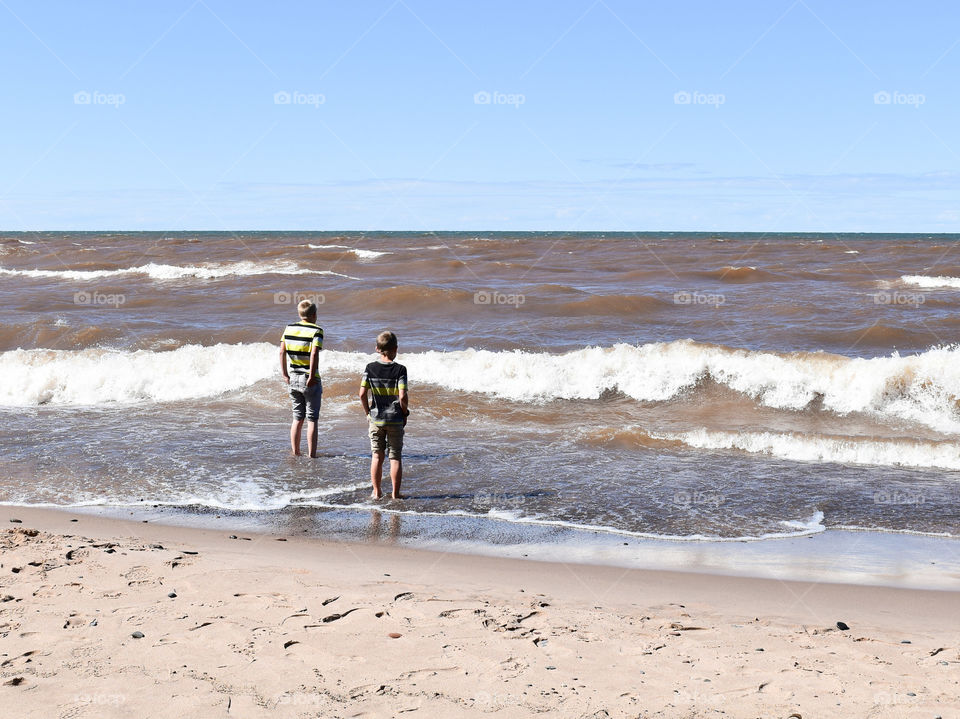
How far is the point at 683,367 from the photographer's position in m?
12.5

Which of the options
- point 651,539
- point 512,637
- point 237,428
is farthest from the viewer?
point 237,428

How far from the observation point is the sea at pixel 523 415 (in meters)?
6.80

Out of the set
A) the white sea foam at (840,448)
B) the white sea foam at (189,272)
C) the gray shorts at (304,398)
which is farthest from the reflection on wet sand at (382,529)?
the white sea foam at (189,272)

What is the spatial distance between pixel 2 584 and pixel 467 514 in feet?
11.3

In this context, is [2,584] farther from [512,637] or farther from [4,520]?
[512,637]

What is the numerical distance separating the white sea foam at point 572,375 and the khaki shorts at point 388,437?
478cm

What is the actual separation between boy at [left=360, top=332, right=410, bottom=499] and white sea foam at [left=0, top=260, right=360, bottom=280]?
22.7m

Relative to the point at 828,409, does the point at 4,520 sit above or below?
below

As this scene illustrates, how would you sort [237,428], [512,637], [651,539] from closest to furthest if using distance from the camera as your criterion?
[512,637] < [651,539] < [237,428]

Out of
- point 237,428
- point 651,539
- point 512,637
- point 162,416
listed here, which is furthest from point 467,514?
point 162,416

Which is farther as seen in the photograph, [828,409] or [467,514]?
[828,409]

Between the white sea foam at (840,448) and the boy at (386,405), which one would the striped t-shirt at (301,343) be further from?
the white sea foam at (840,448)

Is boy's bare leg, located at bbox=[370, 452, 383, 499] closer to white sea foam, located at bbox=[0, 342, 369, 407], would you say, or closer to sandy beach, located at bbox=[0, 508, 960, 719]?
sandy beach, located at bbox=[0, 508, 960, 719]

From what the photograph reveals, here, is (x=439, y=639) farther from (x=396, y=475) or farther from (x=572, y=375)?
(x=572, y=375)
